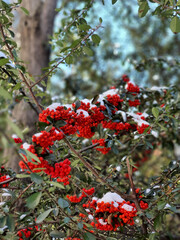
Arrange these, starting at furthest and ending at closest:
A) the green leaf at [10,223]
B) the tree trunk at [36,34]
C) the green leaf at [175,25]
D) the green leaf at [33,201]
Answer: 1. the tree trunk at [36,34]
2. the green leaf at [175,25]
3. the green leaf at [10,223]
4. the green leaf at [33,201]

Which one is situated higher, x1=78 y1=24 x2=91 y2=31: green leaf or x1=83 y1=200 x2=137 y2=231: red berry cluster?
x1=78 y1=24 x2=91 y2=31: green leaf

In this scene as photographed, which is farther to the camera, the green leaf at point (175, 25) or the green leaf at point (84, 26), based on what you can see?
the green leaf at point (84, 26)

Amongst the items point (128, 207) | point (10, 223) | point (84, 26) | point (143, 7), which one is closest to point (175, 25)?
point (143, 7)

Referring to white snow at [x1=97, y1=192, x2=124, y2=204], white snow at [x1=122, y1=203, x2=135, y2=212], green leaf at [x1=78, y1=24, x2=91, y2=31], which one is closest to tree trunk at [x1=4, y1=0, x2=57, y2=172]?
green leaf at [x1=78, y1=24, x2=91, y2=31]

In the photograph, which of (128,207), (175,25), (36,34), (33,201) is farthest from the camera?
(36,34)

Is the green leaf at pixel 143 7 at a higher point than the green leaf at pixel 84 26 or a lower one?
lower

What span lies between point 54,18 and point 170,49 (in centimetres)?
331

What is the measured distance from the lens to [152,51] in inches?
244

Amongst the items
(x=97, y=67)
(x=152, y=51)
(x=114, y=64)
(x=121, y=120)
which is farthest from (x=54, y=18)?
(x=121, y=120)

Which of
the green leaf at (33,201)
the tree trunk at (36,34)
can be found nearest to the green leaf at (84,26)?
the green leaf at (33,201)

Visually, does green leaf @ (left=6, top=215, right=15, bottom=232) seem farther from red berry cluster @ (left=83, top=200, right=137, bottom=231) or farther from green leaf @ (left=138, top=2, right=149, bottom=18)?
green leaf @ (left=138, top=2, right=149, bottom=18)

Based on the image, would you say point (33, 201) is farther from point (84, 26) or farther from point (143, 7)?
point (143, 7)

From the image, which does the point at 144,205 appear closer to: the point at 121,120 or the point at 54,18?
the point at 121,120

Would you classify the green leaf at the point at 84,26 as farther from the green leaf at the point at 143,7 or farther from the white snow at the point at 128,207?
the white snow at the point at 128,207
